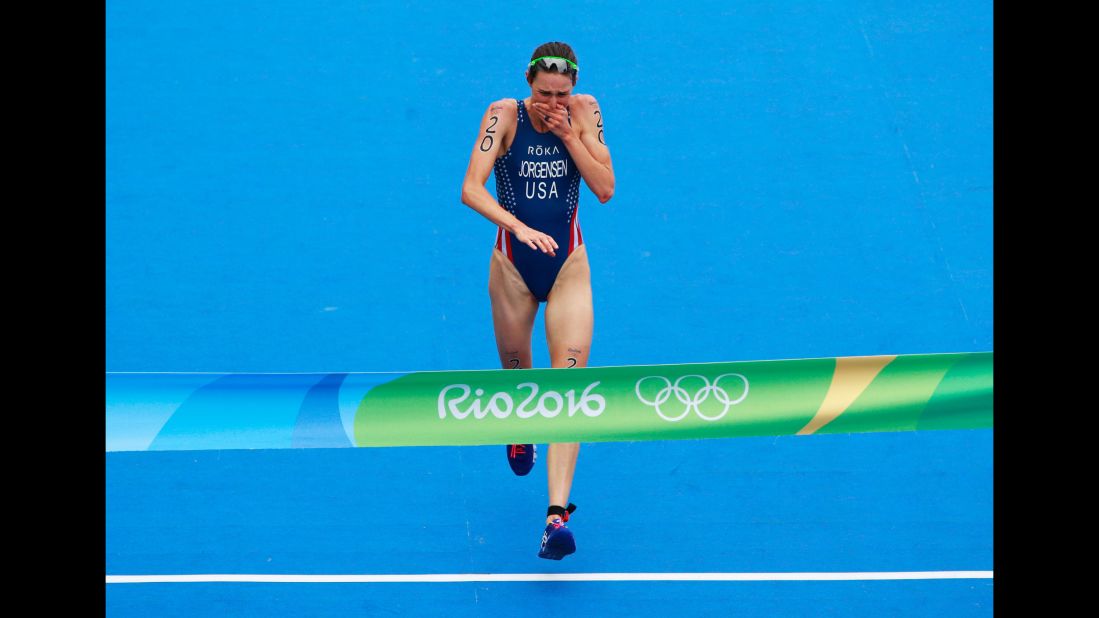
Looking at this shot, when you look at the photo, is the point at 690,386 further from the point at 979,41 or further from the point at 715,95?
the point at 979,41

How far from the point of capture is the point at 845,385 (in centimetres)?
485

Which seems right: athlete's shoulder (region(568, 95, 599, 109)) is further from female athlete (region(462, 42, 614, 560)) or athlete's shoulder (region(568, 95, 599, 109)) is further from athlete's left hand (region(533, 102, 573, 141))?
athlete's left hand (region(533, 102, 573, 141))

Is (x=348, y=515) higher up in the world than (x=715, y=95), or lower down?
lower down

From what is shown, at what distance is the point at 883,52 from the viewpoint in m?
9.60

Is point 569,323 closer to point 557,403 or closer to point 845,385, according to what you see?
point 557,403

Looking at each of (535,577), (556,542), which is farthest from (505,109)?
(535,577)

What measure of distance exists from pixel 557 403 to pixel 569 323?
966mm

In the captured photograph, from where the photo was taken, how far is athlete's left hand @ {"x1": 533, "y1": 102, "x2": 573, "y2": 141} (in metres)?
5.69

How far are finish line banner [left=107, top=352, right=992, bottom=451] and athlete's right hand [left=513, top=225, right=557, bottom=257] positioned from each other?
665mm

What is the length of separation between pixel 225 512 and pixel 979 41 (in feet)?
20.7

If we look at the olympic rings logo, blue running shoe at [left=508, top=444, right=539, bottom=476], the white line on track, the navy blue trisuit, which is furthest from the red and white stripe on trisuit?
the white line on track

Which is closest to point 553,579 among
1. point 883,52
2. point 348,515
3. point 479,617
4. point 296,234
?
point 479,617

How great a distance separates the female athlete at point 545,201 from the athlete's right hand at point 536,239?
0.09m

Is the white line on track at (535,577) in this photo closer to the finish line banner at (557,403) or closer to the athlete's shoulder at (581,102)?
the finish line banner at (557,403)
